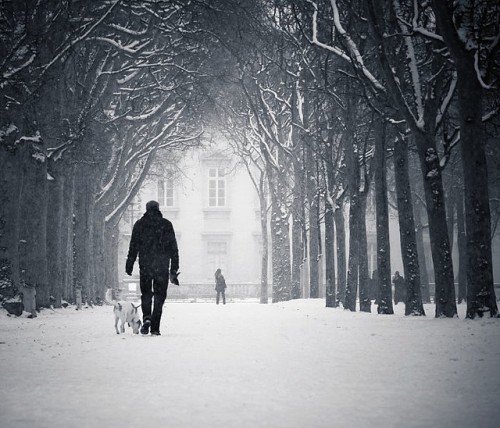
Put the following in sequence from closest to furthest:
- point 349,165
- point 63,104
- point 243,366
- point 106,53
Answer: point 243,366 < point 349,165 < point 63,104 < point 106,53

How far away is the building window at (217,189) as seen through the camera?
168 ft

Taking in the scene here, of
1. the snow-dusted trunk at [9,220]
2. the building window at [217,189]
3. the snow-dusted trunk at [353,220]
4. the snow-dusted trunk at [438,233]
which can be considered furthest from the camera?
the building window at [217,189]

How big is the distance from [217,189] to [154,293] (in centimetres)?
4244

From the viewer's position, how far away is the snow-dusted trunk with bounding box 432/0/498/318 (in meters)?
10.1

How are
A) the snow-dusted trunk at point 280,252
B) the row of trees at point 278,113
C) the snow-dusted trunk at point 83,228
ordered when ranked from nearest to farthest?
the row of trees at point 278,113 < the snow-dusted trunk at point 83,228 < the snow-dusted trunk at point 280,252

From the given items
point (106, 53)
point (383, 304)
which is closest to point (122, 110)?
point (106, 53)

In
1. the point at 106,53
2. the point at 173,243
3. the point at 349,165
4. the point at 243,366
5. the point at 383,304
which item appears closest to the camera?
the point at 243,366

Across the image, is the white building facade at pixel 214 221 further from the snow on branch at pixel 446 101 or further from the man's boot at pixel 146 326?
the man's boot at pixel 146 326

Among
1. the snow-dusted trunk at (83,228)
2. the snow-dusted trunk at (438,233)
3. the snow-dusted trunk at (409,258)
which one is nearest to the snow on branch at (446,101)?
the snow-dusted trunk at (438,233)

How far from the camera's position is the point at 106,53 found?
1894 centimetres

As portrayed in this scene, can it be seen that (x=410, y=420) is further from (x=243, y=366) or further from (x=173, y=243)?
(x=173, y=243)

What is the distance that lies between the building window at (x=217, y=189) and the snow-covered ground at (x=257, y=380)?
42.4 m

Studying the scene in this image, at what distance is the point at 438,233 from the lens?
1133cm

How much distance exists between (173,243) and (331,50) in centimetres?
611
